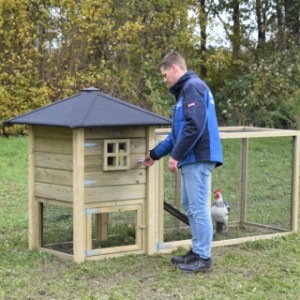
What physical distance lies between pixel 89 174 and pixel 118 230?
83 cm

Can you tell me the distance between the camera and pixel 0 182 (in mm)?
8828

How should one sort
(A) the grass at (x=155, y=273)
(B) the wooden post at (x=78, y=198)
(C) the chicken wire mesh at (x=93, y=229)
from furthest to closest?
(C) the chicken wire mesh at (x=93, y=229), (B) the wooden post at (x=78, y=198), (A) the grass at (x=155, y=273)

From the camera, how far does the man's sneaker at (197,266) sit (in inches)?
185

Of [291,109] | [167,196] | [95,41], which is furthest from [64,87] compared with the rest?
[167,196]

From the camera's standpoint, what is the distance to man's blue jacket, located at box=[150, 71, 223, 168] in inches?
177

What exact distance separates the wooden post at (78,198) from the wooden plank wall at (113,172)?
60mm

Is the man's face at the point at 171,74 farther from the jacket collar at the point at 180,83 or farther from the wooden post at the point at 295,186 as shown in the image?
the wooden post at the point at 295,186

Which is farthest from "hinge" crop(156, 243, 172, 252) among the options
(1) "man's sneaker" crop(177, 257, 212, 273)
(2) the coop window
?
(2) the coop window

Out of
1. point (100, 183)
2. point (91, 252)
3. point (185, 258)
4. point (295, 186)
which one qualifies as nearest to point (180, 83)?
point (100, 183)

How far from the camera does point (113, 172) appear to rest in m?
4.98

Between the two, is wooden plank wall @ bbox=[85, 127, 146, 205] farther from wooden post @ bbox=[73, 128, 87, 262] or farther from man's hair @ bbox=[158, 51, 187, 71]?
man's hair @ bbox=[158, 51, 187, 71]

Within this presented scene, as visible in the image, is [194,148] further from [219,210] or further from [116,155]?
[219,210]

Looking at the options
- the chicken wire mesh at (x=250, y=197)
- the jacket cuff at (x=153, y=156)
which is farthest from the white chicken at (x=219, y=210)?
the jacket cuff at (x=153, y=156)

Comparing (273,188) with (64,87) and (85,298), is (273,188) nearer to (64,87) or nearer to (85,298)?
(85,298)
